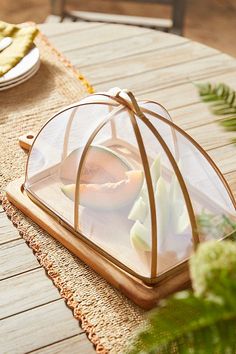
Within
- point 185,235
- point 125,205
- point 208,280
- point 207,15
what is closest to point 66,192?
point 125,205

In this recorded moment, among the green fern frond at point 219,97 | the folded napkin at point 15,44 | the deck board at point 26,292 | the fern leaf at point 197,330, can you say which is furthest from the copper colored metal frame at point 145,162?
the folded napkin at point 15,44

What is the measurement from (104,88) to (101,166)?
0.55m

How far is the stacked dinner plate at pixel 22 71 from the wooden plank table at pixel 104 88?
123mm

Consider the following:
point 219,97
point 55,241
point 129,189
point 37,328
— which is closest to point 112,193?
point 129,189

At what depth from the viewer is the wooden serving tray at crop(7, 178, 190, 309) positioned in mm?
1180

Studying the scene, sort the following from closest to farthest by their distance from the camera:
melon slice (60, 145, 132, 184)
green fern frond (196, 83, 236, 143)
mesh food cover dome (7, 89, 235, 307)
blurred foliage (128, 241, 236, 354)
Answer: blurred foliage (128, 241, 236, 354)
green fern frond (196, 83, 236, 143)
mesh food cover dome (7, 89, 235, 307)
melon slice (60, 145, 132, 184)

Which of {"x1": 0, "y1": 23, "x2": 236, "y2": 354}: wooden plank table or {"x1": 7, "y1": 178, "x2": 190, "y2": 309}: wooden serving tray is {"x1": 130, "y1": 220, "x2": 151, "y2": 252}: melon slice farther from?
{"x1": 0, "y1": 23, "x2": 236, "y2": 354}: wooden plank table

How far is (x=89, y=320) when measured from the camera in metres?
1.16

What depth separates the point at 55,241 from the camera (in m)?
1.34

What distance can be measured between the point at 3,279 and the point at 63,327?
6.8 inches

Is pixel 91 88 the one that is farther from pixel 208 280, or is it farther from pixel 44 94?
pixel 208 280

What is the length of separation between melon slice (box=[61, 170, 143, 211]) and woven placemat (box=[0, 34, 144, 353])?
109 mm

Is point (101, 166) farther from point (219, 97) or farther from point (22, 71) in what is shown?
point (22, 71)

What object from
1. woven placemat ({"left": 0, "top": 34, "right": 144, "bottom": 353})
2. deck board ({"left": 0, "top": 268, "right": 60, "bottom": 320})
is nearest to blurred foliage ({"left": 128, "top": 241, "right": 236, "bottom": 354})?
woven placemat ({"left": 0, "top": 34, "right": 144, "bottom": 353})
